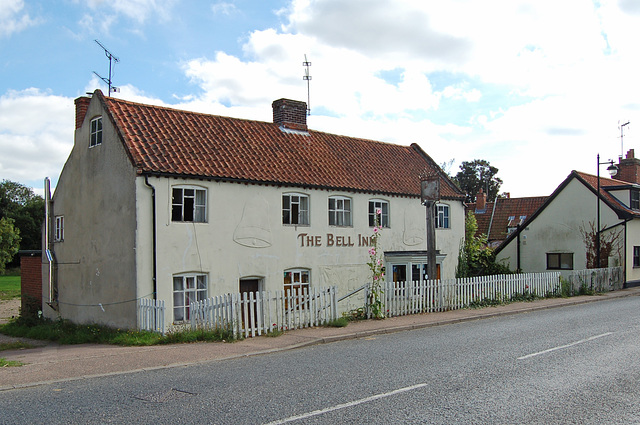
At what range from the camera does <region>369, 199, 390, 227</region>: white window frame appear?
2209 centimetres

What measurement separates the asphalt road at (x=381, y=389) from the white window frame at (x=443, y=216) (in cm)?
1270

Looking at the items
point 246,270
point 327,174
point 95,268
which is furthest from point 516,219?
point 95,268

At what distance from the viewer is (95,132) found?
60.4ft

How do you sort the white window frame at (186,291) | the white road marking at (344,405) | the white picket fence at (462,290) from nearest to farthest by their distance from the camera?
the white road marking at (344,405), the white window frame at (186,291), the white picket fence at (462,290)

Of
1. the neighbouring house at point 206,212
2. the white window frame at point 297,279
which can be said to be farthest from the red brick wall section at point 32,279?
the white window frame at point 297,279

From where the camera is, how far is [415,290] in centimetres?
1802

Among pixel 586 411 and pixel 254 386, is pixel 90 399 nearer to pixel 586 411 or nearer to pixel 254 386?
pixel 254 386

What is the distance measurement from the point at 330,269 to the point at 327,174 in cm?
355

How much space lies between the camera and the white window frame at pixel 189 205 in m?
16.5

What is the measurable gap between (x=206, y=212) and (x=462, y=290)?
Result: 30.3 ft

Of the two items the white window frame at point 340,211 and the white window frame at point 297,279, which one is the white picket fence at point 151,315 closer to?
the white window frame at point 297,279

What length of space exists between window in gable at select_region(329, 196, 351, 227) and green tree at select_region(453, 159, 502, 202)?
6175 cm

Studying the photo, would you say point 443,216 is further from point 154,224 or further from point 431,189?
point 154,224

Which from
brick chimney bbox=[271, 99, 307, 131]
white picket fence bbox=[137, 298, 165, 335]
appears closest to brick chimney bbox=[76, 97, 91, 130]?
brick chimney bbox=[271, 99, 307, 131]
